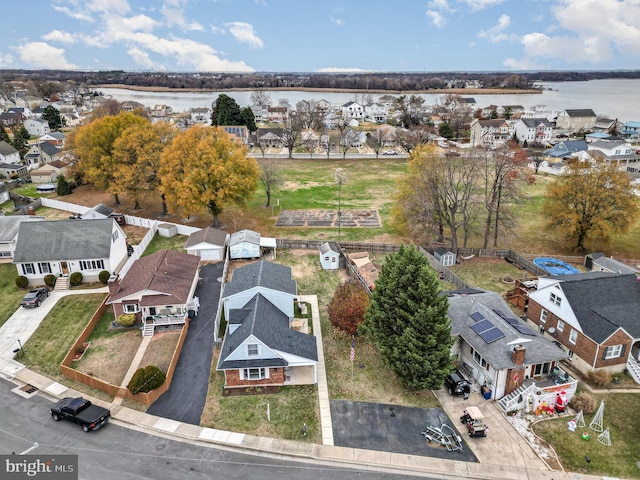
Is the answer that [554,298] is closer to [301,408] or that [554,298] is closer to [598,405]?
[598,405]

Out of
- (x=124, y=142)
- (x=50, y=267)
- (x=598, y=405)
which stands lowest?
(x=598, y=405)

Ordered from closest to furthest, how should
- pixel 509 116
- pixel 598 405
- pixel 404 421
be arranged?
pixel 404 421 < pixel 598 405 < pixel 509 116

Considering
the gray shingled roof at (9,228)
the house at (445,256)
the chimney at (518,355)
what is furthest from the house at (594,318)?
the gray shingled roof at (9,228)

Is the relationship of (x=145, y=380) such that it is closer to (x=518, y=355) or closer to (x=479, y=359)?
(x=479, y=359)

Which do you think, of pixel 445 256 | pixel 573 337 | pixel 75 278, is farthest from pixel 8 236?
pixel 573 337

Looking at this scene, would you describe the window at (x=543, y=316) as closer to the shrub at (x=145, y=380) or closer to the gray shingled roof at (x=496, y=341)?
the gray shingled roof at (x=496, y=341)

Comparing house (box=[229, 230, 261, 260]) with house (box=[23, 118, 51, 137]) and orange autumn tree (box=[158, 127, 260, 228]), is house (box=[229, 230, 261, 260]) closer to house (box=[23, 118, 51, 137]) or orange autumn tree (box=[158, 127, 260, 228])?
orange autumn tree (box=[158, 127, 260, 228])

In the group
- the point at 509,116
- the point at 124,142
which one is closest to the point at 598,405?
the point at 124,142

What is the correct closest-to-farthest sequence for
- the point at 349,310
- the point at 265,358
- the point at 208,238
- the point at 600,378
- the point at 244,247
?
the point at 265,358 → the point at 600,378 → the point at 349,310 → the point at 244,247 → the point at 208,238
